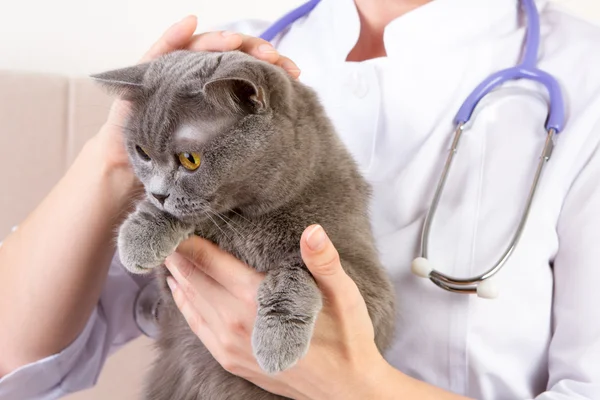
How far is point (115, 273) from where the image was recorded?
1082mm

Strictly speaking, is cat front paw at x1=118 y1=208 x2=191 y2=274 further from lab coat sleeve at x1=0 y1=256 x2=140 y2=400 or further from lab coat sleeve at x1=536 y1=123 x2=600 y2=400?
lab coat sleeve at x1=536 y1=123 x2=600 y2=400

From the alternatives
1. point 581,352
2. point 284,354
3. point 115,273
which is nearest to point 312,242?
point 284,354

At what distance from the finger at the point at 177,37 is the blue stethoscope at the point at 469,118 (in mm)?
435

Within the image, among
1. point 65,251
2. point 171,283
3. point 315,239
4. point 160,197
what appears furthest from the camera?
point 65,251

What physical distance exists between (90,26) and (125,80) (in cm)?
103

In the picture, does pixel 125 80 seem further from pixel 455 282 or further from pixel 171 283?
pixel 455 282

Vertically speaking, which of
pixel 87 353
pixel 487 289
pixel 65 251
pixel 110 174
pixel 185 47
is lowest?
pixel 87 353

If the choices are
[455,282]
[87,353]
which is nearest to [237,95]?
[455,282]

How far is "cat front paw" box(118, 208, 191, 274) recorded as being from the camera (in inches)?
27.9

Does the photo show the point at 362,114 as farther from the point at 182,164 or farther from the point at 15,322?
the point at 15,322

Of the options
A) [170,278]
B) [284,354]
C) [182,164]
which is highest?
[182,164]

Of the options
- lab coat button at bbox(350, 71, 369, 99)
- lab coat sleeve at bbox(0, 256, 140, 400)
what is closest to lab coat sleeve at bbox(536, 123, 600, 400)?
lab coat button at bbox(350, 71, 369, 99)

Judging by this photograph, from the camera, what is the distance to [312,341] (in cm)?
71

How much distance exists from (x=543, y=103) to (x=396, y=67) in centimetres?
24
